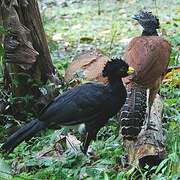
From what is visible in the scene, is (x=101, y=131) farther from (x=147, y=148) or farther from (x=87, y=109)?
(x=147, y=148)

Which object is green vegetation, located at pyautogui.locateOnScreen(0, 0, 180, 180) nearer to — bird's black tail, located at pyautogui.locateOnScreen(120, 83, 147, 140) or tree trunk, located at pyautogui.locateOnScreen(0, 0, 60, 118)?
bird's black tail, located at pyautogui.locateOnScreen(120, 83, 147, 140)

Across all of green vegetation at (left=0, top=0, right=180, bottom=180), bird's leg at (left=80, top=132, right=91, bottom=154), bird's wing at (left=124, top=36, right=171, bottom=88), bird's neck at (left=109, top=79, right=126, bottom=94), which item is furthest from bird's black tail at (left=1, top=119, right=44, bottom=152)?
bird's wing at (left=124, top=36, right=171, bottom=88)

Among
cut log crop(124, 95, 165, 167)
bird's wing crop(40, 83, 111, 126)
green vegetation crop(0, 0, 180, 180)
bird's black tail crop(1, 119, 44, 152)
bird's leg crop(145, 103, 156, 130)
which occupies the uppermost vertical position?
bird's wing crop(40, 83, 111, 126)

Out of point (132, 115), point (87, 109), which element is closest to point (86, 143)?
point (87, 109)

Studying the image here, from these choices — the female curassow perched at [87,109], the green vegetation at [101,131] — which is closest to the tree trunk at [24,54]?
the green vegetation at [101,131]

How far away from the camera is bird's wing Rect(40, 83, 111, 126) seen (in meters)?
4.40

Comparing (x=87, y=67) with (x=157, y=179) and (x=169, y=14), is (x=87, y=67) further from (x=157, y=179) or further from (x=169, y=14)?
(x=169, y=14)

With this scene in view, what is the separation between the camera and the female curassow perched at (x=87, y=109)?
4402mm

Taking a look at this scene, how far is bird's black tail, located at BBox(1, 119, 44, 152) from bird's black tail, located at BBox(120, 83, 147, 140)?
65cm

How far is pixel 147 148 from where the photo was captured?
4.28 m

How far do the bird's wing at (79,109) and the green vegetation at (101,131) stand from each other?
313mm

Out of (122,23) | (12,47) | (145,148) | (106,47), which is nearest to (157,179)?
(145,148)

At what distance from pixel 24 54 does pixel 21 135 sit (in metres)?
1.21

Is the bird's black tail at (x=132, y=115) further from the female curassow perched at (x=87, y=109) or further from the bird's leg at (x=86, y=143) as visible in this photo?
the bird's leg at (x=86, y=143)
